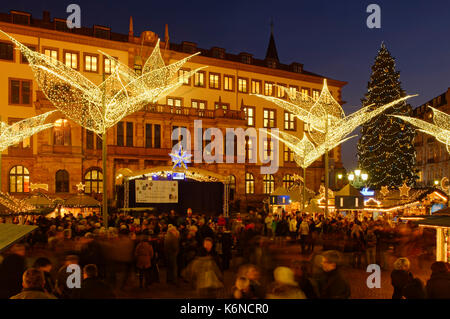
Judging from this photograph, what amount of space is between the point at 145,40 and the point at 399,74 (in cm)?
2722

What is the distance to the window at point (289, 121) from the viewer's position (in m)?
50.4

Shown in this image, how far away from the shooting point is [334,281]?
5.52 m

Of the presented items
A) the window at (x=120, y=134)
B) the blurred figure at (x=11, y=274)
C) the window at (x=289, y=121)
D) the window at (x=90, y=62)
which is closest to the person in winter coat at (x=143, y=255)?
the blurred figure at (x=11, y=274)

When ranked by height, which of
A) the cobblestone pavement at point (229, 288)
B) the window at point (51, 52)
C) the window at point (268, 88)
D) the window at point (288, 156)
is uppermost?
the window at point (51, 52)

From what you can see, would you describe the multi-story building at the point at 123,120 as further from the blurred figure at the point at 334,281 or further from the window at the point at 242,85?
the blurred figure at the point at 334,281

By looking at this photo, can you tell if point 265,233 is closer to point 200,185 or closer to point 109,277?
point 200,185

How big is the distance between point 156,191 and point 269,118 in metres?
25.8

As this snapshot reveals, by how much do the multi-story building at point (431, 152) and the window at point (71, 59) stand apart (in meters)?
51.5

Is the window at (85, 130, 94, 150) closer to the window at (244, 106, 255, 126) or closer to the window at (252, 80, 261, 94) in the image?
the window at (244, 106, 255, 126)

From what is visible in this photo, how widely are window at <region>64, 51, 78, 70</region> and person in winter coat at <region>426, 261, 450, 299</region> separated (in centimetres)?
3717

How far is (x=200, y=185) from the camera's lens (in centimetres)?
2869

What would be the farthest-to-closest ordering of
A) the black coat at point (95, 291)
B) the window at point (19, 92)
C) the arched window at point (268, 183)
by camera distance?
the arched window at point (268, 183) → the window at point (19, 92) → the black coat at point (95, 291)

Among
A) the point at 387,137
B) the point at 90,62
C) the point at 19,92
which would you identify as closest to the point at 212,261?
the point at 19,92

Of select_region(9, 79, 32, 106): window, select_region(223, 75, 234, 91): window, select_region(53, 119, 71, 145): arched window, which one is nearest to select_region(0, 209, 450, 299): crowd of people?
select_region(53, 119, 71, 145): arched window
